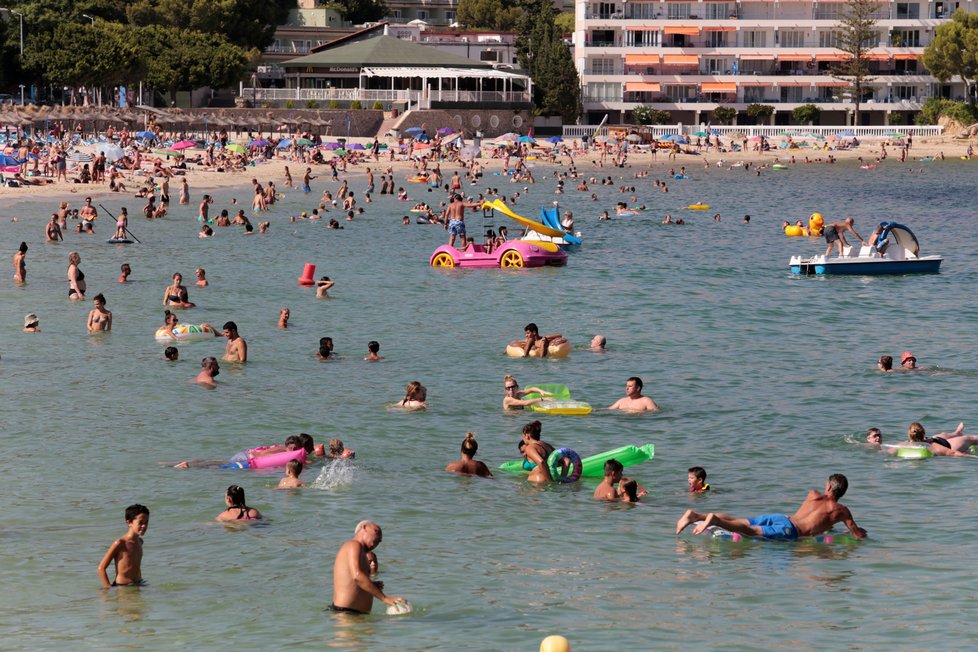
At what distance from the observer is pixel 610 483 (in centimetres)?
1634

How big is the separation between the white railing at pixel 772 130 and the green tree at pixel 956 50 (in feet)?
14.0

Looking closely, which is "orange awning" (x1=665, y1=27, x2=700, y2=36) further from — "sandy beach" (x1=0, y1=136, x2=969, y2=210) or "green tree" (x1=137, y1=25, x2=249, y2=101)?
"green tree" (x1=137, y1=25, x2=249, y2=101)

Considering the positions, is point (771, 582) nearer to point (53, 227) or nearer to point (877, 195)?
point (53, 227)

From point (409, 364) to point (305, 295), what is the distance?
8661 millimetres

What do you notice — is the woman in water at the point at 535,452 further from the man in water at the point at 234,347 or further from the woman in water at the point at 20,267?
the woman in water at the point at 20,267

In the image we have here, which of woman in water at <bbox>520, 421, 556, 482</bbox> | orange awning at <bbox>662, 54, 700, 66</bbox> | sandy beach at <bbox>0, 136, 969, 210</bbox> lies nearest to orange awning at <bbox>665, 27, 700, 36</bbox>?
orange awning at <bbox>662, 54, 700, 66</bbox>

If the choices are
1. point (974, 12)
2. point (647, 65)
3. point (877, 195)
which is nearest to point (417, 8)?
point (647, 65)

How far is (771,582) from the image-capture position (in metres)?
13.6

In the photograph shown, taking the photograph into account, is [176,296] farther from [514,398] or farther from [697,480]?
[697,480]

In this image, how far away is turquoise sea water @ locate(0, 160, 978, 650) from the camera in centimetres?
1255

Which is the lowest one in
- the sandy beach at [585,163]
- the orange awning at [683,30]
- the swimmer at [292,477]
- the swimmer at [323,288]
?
the swimmer at [292,477]

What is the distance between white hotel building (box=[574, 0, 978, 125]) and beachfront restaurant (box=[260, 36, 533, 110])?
8.89 m

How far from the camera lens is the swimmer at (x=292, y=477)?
16484 millimetres

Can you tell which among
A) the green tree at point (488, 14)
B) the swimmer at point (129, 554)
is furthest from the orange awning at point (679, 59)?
the swimmer at point (129, 554)
